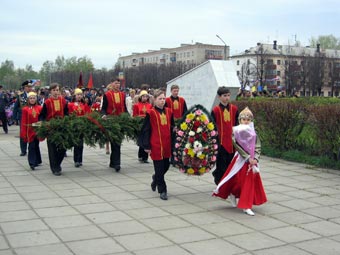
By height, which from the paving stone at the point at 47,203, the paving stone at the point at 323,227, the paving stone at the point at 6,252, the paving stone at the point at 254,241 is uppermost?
the paving stone at the point at 47,203

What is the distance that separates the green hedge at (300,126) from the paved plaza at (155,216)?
2.72 ft

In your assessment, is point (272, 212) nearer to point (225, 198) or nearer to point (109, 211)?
point (225, 198)

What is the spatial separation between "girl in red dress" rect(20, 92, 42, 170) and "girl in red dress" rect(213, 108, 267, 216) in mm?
5252

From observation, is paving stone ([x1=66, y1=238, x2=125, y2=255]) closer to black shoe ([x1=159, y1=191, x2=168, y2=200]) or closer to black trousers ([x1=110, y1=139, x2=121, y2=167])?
black shoe ([x1=159, y1=191, x2=168, y2=200])

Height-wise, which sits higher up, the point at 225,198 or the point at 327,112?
the point at 327,112

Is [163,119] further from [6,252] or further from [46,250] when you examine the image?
[6,252]

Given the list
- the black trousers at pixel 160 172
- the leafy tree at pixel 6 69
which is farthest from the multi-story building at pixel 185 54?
the black trousers at pixel 160 172

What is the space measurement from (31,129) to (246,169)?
18.3ft

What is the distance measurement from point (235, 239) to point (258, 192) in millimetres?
1418

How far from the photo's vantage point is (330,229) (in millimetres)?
6164

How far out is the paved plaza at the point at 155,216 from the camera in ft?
17.9

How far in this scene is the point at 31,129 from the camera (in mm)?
10570

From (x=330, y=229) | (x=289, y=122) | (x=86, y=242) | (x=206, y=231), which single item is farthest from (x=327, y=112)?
(x=86, y=242)

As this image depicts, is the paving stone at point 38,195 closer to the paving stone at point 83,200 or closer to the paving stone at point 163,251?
the paving stone at point 83,200
